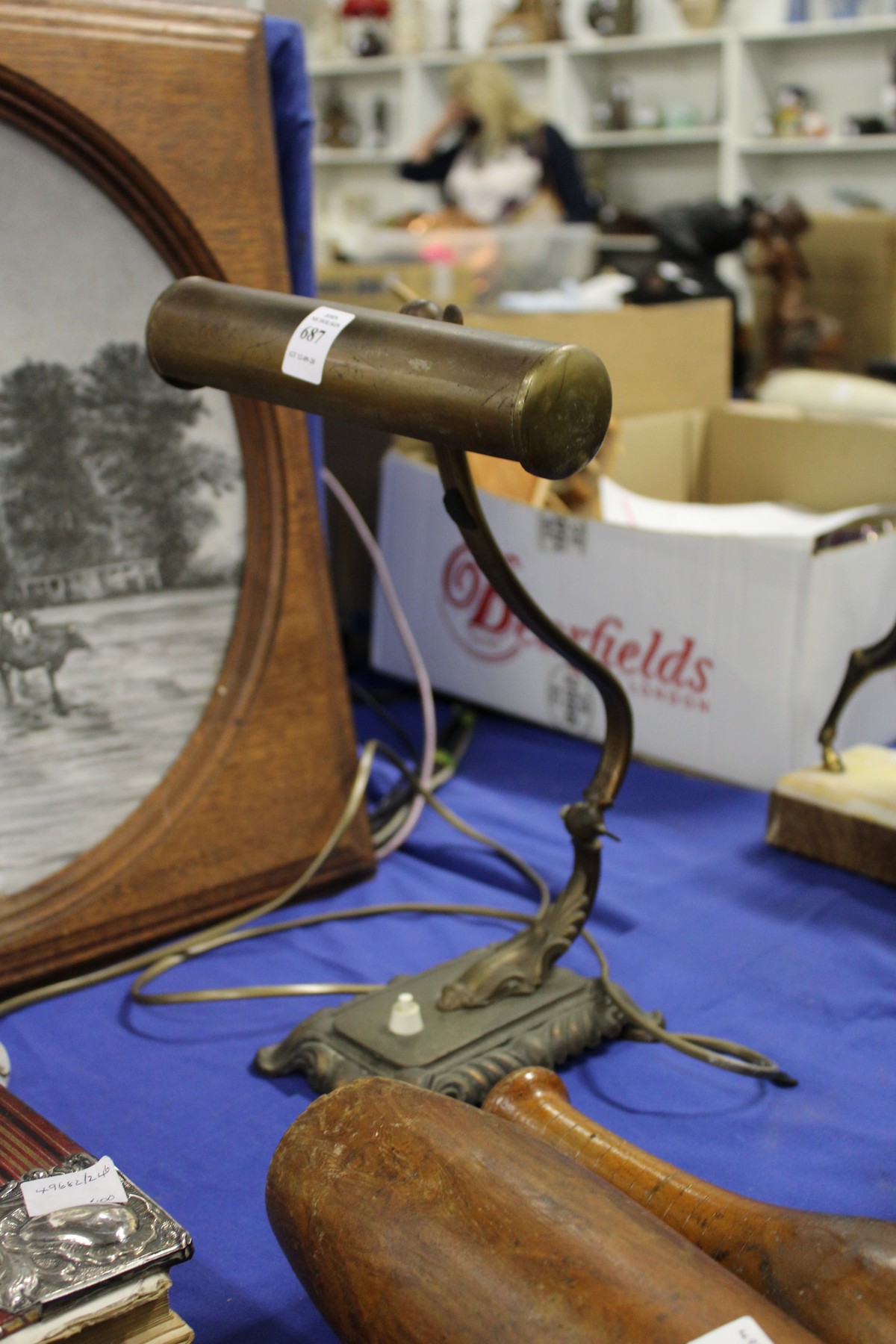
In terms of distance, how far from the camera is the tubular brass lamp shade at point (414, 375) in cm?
64

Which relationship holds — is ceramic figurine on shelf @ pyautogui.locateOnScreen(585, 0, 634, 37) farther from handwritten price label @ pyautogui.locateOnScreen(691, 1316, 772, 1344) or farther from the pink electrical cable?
handwritten price label @ pyautogui.locateOnScreen(691, 1316, 772, 1344)

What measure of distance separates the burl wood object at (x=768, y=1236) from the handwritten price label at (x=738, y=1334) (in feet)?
0.21

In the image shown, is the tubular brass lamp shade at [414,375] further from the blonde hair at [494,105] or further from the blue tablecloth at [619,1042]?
the blonde hair at [494,105]

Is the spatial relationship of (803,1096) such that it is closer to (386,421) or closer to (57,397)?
(386,421)

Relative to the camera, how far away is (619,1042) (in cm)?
90

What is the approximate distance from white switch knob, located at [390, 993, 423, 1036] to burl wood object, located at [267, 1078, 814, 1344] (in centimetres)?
22

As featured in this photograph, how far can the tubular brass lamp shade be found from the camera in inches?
25.0

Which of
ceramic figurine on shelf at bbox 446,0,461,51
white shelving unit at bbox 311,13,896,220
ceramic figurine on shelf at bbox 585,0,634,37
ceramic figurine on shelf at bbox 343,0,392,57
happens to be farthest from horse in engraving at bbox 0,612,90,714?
ceramic figurine on shelf at bbox 343,0,392,57

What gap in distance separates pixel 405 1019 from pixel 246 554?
40 cm

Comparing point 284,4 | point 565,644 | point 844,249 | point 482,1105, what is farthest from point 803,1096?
point 844,249

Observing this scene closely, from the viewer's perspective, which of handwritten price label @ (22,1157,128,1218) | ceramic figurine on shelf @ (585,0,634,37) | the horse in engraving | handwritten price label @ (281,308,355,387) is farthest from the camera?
ceramic figurine on shelf @ (585,0,634,37)

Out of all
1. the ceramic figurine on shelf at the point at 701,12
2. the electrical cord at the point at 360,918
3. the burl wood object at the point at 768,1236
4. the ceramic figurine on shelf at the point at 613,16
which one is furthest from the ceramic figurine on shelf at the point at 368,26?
the burl wood object at the point at 768,1236

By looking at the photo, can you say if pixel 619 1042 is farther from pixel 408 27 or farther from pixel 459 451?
pixel 408 27

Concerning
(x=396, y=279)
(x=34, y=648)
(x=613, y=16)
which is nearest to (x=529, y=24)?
(x=613, y=16)
